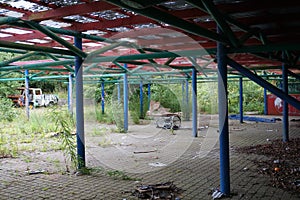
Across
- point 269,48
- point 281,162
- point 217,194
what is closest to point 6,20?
point 269,48

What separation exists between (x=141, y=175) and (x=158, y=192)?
136 cm

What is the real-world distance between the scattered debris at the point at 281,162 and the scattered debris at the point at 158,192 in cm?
188

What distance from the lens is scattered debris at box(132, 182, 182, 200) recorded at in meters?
5.59

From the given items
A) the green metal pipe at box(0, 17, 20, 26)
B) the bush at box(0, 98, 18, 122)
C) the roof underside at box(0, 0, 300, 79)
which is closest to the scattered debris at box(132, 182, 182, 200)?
the roof underside at box(0, 0, 300, 79)

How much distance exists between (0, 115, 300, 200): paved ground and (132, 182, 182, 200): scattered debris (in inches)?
5.8

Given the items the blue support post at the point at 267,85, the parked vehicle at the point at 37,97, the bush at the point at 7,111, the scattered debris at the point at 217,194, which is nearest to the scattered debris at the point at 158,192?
the scattered debris at the point at 217,194

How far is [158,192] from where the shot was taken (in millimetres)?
5809

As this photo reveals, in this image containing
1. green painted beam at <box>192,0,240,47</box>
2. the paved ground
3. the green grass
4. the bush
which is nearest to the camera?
green painted beam at <box>192,0,240,47</box>

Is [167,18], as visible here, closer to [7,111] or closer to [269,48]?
[269,48]

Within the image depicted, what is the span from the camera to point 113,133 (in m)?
14.9

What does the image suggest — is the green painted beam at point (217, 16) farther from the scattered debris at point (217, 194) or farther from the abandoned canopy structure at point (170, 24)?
the scattered debris at point (217, 194)

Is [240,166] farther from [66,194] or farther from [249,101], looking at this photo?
[249,101]

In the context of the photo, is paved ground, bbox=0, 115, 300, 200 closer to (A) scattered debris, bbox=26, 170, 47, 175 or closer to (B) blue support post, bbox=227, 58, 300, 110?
(A) scattered debris, bbox=26, 170, 47, 175

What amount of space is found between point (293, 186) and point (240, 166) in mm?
Result: 1871
